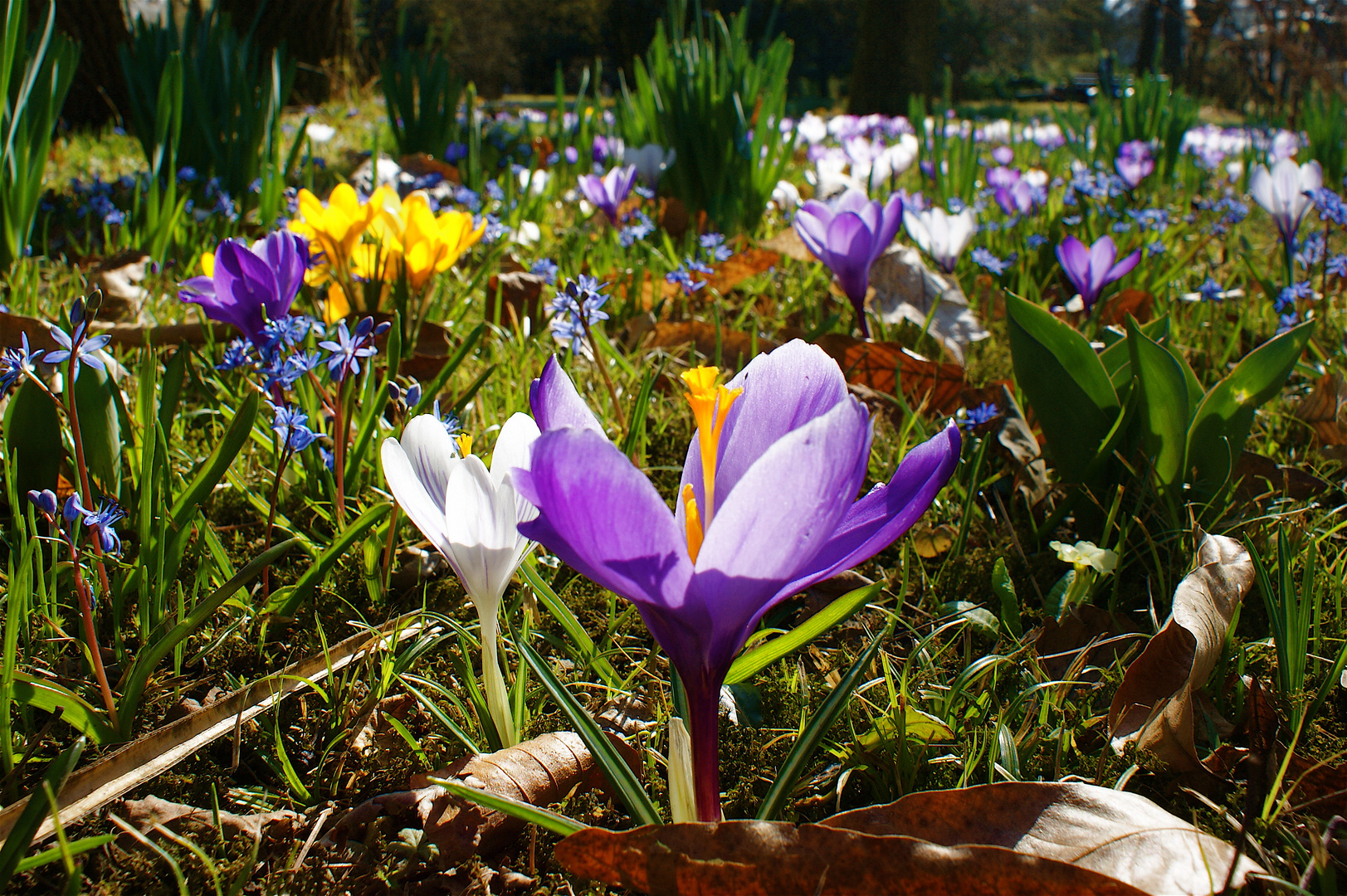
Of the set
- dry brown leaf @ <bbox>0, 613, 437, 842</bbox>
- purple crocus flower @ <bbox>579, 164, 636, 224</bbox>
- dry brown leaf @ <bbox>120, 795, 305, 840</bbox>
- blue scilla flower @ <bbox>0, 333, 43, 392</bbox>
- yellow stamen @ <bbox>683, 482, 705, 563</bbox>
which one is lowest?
dry brown leaf @ <bbox>120, 795, 305, 840</bbox>

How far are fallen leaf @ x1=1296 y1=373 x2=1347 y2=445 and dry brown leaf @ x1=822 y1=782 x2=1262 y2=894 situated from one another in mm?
1175

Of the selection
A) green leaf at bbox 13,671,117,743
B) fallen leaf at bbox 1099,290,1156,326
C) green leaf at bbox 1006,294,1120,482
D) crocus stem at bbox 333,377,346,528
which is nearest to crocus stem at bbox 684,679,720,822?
green leaf at bbox 13,671,117,743

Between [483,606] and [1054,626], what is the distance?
756 millimetres

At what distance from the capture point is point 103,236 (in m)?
2.79

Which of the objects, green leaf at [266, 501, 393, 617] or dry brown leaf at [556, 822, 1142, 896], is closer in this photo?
dry brown leaf at [556, 822, 1142, 896]

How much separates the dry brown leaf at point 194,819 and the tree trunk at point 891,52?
43.0 feet

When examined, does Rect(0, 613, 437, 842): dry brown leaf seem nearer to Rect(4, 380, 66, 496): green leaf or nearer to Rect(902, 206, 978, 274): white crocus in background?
Rect(4, 380, 66, 496): green leaf

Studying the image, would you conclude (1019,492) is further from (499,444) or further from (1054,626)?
(499,444)

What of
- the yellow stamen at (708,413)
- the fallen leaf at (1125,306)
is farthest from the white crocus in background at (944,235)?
the yellow stamen at (708,413)

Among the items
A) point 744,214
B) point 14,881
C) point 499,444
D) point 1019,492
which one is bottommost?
point 14,881

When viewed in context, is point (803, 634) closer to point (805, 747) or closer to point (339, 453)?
point (805, 747)

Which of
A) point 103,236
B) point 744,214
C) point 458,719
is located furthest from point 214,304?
point 744,214

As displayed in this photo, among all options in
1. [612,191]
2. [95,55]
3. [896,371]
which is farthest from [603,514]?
[95,55]

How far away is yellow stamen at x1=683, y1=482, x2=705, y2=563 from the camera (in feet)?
2.01
